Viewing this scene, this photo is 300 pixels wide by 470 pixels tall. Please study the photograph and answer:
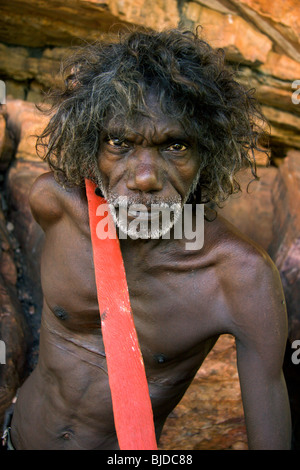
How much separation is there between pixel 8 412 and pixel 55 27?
211cm

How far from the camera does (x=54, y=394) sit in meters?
2.38

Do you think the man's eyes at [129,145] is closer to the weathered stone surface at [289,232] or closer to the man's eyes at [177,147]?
the man's eyes at [177,147]

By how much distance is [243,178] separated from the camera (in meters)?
3.58

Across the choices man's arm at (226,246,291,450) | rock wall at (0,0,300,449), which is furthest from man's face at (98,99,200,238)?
rock wall at (0,0,300,449)

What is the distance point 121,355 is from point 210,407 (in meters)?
1.77

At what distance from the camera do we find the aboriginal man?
1.82 m

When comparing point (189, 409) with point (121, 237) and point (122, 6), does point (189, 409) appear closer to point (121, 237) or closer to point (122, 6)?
point (121, 237)

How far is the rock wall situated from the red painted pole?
3.82ft

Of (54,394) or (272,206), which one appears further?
(272,206)

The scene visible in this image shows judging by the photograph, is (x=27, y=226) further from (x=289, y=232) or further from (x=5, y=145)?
(x=289, y=232)

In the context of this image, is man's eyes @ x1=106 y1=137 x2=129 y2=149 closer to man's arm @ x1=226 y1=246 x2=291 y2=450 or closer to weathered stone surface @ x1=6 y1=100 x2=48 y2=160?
man's arm @ x1=226 y1=246 x2=291 y2=450

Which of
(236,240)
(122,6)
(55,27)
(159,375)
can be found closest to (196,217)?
(236,240)

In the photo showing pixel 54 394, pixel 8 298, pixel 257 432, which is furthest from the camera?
pixel 8 298

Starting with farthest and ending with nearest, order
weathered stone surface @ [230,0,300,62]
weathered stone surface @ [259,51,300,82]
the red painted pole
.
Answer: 1. weathered stone surface @ [259,51,300,82]
2. weathered stone surface @ [230,0,300,62]
3. the red painted pole
